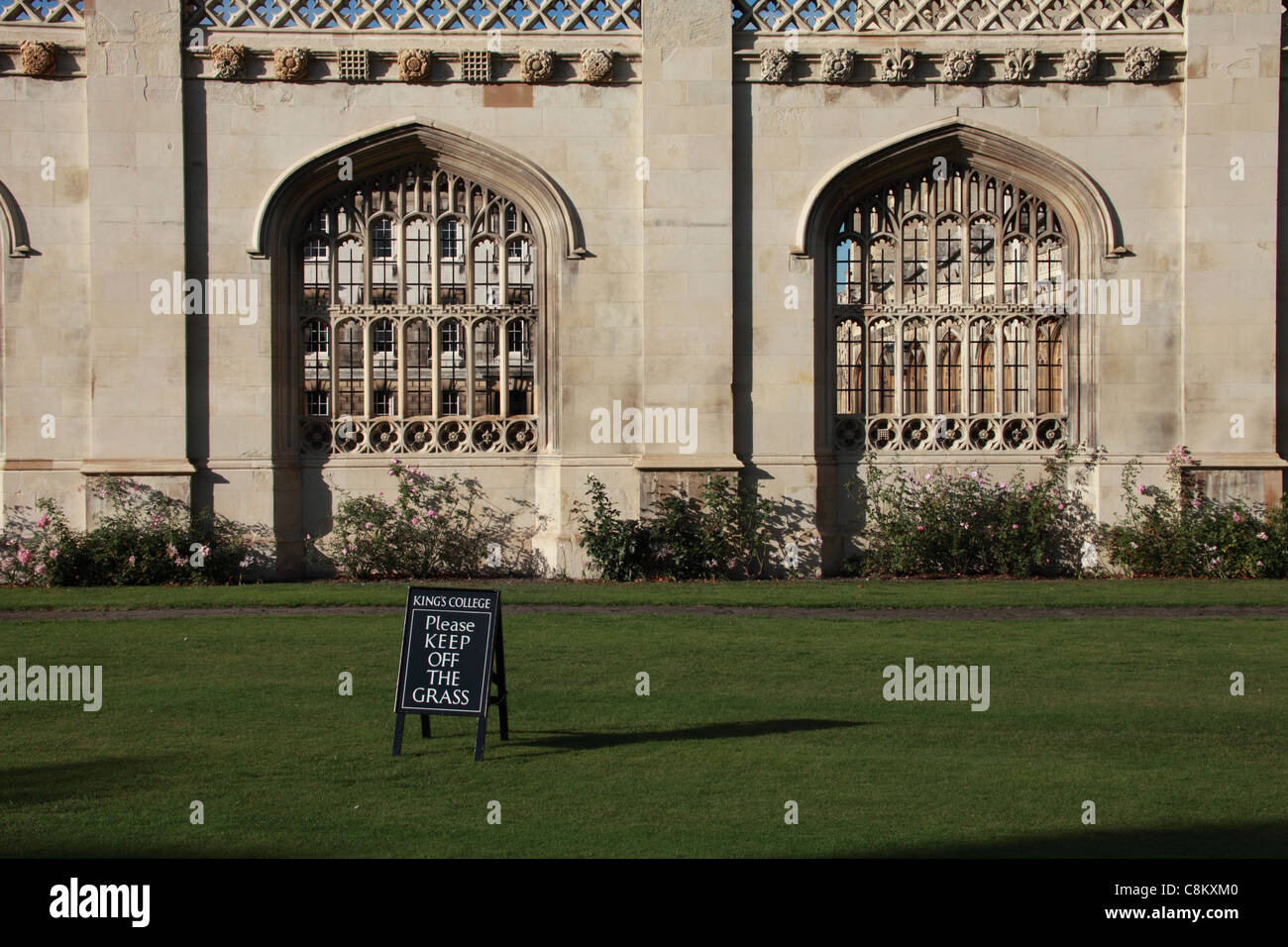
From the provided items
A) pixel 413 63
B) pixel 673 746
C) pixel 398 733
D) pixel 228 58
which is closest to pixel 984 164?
pixel 413 63

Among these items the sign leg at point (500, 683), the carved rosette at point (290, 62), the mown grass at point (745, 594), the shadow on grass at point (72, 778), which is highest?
the carved rosette at point (290, 62)

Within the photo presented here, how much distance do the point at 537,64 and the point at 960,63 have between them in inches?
217

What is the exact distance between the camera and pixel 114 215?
16094mm

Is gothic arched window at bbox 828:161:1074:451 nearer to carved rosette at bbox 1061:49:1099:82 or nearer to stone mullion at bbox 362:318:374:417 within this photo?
carved rosette at bbox 1061:49:1099:82

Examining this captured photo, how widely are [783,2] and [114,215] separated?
9073mm

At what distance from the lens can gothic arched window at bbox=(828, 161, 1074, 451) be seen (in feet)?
57.2

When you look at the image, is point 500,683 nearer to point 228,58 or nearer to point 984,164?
point 228,58

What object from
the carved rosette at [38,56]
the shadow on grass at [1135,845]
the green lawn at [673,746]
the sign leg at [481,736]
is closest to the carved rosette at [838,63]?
the green lawn at [673,746]

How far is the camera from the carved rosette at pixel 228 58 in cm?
1617

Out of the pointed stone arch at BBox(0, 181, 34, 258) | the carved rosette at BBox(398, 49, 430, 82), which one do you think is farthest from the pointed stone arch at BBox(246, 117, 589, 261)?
the pointed stone arch at BBox(0, 181, 34, 258)

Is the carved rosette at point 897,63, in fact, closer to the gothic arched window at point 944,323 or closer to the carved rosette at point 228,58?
the gothic arched window at point 944,323

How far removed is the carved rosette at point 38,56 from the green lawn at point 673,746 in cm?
771

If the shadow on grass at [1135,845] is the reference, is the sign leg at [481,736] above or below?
above

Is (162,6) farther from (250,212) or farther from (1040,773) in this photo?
(1040,773)
